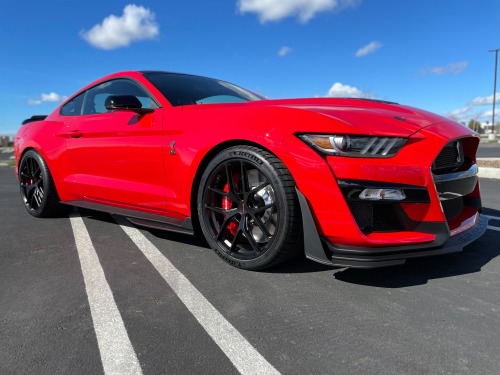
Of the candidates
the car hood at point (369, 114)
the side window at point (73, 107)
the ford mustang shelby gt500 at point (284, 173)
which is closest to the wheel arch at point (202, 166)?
the ford mustang shelby gt500 at point (284, 173)

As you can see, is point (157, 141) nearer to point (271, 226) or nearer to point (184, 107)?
point (184, 107)

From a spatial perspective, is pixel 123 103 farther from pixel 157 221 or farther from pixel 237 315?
pixel 237 315

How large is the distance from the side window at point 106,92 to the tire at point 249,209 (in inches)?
46.3

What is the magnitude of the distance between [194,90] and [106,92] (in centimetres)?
104

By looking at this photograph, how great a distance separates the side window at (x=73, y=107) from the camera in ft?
13.5

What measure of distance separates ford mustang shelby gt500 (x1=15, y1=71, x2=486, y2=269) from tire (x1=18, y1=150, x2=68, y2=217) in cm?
81

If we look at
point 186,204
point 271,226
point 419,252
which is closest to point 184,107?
point 186,204

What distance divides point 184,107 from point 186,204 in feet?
2.48

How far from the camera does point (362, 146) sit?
221cm

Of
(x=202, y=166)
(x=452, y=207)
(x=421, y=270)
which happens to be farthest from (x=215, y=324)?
(x=452, y=207)

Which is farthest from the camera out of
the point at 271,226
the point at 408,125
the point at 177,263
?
the point at 177,263

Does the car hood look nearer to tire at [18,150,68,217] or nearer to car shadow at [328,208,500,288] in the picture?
car shadow at [328,208,500,288]

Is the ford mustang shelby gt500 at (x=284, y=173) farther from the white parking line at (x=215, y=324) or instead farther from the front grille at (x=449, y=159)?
the white parking line at (x=215, y=324)

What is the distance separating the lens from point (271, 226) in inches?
100
